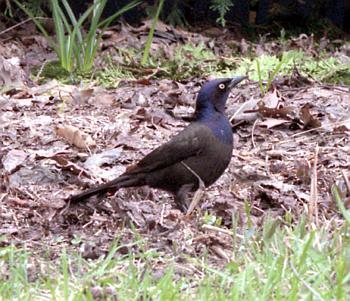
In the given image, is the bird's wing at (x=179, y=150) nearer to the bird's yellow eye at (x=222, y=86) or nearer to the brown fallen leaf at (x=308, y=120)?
the bird's yellow eye at (x=222, y=86)

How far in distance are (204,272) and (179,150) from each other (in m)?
1.07

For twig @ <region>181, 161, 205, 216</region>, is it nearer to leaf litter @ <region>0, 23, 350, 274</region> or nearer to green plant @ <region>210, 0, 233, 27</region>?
leaf litter @ <region>0, 23, 350, 274</region>

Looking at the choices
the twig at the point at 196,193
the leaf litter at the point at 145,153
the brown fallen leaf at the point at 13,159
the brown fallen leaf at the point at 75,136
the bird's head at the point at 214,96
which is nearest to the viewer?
the leaf litter at the point at 145,153

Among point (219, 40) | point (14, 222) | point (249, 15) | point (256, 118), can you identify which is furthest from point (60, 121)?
point (249, 15)

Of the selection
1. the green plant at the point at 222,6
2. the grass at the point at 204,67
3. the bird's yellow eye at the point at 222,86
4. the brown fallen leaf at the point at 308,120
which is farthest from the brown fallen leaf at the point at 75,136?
the green plant at the point at 222,6

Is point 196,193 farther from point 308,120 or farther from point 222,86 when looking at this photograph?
→ point 308,120

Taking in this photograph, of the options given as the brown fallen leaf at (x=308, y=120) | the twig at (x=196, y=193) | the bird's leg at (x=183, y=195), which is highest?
the twig at (x=196, y=193)

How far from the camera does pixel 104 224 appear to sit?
409cm

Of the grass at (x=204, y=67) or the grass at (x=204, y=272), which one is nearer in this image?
the grass at (x=204, y=272)

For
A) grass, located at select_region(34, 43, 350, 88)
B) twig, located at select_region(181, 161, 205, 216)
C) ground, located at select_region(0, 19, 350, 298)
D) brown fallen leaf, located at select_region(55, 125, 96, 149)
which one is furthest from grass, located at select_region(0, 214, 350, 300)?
grass, located at select_region(34, 43, 350, 88)

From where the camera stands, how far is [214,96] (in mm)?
4539

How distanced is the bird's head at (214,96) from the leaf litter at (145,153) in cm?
42

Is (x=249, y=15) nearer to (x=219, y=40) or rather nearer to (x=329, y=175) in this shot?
(x=219, y=40)

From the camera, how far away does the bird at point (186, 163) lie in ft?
14.0
